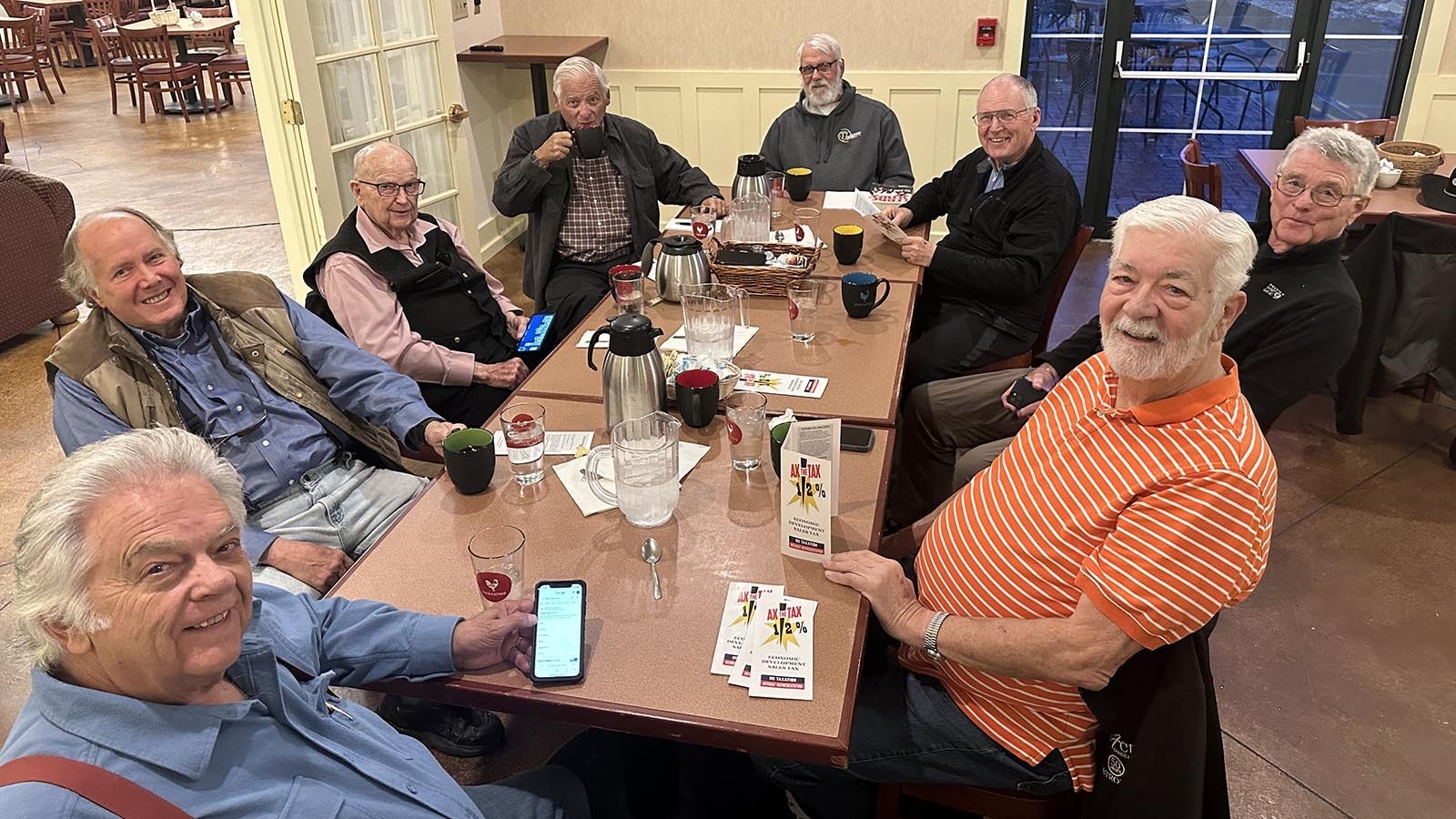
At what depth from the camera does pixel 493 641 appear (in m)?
1.52

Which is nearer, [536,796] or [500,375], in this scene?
[536,796]

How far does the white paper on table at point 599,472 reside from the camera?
188 centimetres

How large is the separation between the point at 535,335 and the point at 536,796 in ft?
5.25

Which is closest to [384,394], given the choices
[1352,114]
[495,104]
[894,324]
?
[894,324]

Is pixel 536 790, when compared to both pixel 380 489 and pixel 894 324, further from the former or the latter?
pixel 894 324

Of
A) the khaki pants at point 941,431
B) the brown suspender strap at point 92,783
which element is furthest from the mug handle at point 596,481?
the khaki pants at point 941,431

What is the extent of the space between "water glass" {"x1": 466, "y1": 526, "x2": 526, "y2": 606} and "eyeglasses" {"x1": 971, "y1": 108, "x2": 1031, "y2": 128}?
2173 millimetres

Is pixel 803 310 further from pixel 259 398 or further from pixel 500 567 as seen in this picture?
pixel 259 398

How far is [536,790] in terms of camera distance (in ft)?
5.29

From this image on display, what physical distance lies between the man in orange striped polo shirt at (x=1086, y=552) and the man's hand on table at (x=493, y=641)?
0.51 meters

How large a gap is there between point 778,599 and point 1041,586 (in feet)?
1.41

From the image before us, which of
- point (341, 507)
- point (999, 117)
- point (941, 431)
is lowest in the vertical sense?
point (941, 431)

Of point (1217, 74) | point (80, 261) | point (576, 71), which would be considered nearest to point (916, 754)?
point (80, 261)

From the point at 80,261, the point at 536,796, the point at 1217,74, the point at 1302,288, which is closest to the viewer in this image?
the point at 536,796
